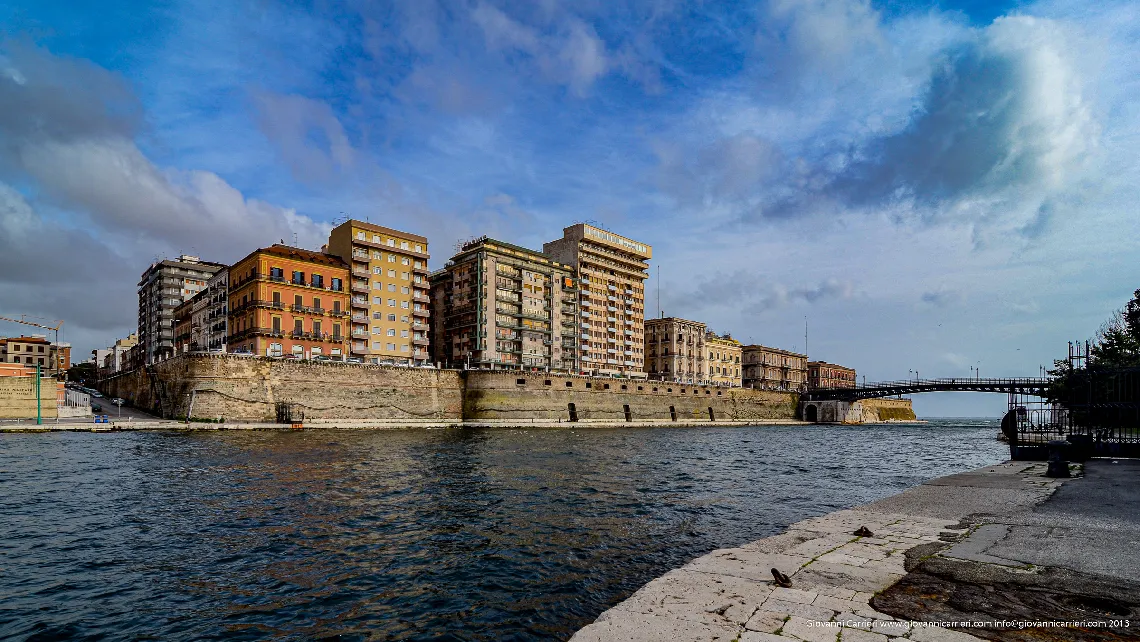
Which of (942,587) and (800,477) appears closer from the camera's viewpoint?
(942,587)

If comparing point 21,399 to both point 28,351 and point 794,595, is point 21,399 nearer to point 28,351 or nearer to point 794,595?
point 794,595

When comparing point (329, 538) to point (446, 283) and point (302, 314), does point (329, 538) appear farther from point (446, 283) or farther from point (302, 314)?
point (446, 283)

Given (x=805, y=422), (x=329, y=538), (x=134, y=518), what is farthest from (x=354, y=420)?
(x=805, y=422)

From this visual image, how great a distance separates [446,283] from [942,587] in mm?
121448

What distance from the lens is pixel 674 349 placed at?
164 m

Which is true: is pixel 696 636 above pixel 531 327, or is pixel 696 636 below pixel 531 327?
below

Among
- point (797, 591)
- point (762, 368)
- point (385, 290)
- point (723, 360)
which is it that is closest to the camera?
point (797, 591)

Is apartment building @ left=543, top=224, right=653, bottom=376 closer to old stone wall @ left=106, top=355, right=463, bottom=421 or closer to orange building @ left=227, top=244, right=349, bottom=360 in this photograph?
old stone wall @ left=106, top=355, right=463, bottom=421

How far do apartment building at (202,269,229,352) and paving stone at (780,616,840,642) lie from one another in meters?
101

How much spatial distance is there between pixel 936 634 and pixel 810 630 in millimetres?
1475

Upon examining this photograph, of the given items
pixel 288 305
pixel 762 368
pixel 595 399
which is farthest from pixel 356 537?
pixel 762 368

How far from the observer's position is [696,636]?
740cm

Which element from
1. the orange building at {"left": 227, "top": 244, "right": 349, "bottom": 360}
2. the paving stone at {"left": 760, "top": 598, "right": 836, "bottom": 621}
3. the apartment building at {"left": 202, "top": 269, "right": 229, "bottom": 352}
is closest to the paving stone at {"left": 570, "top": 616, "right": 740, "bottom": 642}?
the paving stone at {"left": 760, "top": 598, "right": 836, "bottom": 621}

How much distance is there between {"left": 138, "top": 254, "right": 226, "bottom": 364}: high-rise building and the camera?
144625 millimetres
